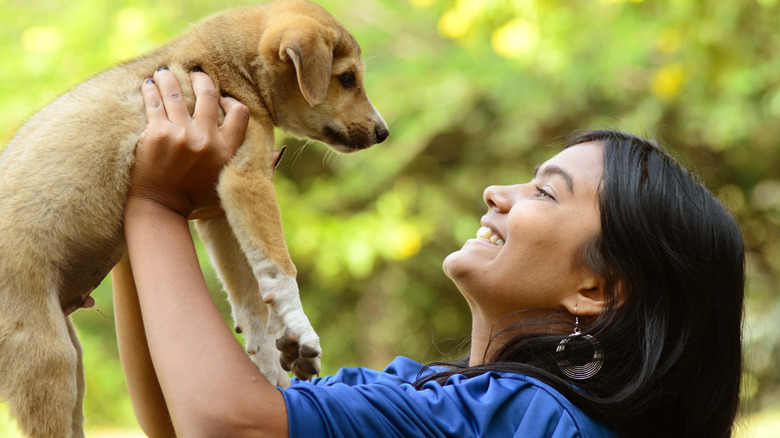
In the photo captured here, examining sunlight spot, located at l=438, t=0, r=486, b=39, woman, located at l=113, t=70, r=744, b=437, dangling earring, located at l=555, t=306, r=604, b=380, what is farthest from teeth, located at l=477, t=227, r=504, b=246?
sunlight spot, located at l=438, t=0, r=486, b=39

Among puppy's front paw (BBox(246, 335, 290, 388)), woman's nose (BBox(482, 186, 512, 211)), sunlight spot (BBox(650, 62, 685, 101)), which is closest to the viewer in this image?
woman's nose (BBox(482, 186, 512, 211))

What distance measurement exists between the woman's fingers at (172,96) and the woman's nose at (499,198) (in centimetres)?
88

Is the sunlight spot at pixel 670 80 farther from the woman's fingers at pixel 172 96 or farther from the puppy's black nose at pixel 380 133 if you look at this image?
the woman's fingers at pixel 172 96

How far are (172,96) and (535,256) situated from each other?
1.08 metres

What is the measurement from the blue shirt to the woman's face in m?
0.27

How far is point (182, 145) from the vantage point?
1.89 meters

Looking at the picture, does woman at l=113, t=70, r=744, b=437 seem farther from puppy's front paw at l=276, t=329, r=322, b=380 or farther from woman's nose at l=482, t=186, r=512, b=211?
puppy's front paw at l=276, t=329, r=322, b=380

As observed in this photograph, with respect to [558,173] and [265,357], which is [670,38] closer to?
[558,173]

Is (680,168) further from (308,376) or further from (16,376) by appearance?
(16,376)

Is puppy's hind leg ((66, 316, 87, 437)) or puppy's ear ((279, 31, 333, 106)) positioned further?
puppy's ear ((279, 31, 333, 106))

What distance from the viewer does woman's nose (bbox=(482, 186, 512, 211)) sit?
209cm

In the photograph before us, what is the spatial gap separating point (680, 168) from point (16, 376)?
1.88m

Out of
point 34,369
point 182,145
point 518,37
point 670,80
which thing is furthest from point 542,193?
point 670,80

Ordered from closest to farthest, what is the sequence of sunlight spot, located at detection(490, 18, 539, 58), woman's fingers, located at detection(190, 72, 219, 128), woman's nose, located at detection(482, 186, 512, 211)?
woman's fingers, located at detection(190, 72, 219, 128), woman's nose, located at detection(482, 186, 512, 211), sunlight spot, located at detection(490, 18, 539, 58)
